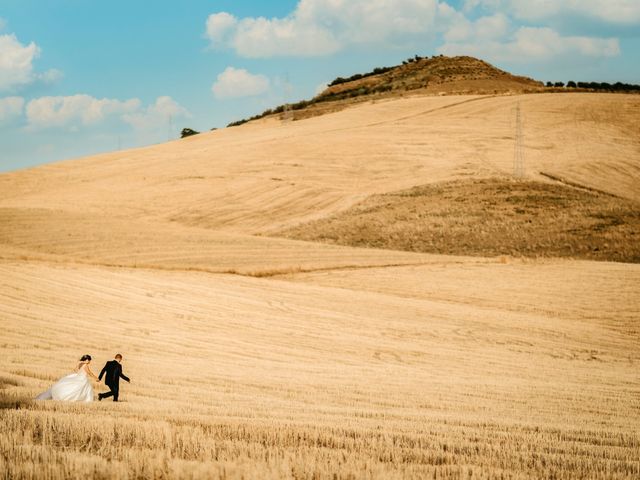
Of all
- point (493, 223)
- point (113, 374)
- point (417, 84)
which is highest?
point (417, 84)

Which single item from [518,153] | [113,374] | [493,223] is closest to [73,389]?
[113,374]

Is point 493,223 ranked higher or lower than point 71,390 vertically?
higher

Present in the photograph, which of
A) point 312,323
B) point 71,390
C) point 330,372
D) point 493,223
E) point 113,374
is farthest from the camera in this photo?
point 493,223

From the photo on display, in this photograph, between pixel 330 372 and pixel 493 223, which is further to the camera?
pixel 493 223

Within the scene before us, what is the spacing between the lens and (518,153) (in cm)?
4509

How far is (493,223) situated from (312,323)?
56.8 feet

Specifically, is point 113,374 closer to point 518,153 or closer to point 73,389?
point 73,389

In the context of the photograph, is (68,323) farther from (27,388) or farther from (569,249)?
(569,249)

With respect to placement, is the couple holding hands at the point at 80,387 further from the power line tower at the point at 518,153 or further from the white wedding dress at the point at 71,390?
the power line tower at the point at 518,153

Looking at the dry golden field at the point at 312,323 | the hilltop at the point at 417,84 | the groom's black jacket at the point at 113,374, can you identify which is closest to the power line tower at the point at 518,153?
the dry golden field at the point at 312,323

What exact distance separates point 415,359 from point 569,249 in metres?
17.0

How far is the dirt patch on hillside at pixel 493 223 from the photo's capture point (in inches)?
1193

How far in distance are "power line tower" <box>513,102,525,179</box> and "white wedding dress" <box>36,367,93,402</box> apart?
35118 millimetres

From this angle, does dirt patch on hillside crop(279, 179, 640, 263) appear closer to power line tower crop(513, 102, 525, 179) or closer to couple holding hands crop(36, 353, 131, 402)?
power line tower crop(513, 102, 525, 179)
